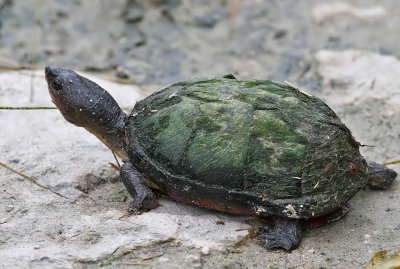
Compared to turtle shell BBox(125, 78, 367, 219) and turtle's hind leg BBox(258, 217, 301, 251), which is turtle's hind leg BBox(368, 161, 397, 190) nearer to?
turtle shell BBox(125, 78, 367, 219)

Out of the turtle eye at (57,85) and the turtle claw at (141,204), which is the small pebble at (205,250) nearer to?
the turtle claw at (141,204)

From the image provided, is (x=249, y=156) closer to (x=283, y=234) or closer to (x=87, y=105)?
(x=283, y=234)

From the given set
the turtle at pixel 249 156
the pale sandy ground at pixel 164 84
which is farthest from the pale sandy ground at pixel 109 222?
the turtle at pixel 249 156

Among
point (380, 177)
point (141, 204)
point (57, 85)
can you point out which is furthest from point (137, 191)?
point (380, 177)

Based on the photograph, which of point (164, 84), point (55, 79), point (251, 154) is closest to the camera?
point (251, 154)

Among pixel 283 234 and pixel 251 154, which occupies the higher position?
pixel 251 154

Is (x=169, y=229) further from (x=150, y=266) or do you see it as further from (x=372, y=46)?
(x=372, y=46)
